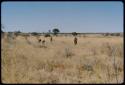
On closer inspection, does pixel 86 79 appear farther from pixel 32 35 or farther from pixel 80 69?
pixel 32 35

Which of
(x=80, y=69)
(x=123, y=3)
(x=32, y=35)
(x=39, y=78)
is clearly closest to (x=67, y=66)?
(x=80, y=69)

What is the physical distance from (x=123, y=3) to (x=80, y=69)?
4845 millimetres

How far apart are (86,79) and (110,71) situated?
0.72m

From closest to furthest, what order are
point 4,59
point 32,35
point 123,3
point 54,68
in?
point 123,3
point 4,59
point 54,68
point 32,35

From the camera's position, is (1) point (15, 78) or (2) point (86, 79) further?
(2) point (86, 79)

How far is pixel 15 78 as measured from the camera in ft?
19.6

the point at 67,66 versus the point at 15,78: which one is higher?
the point at 15,78

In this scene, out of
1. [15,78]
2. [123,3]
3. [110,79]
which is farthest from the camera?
[110,79]

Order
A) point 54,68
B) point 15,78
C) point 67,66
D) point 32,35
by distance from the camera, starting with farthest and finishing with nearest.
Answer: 1. point 32,35
2. point 67,66
3. point 54,68
4. point 15,78

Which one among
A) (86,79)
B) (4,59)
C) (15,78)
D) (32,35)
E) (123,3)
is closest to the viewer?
(123,3)

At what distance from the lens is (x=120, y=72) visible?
745 centimetres

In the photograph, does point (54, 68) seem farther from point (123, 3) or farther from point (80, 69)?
point (123, 3)

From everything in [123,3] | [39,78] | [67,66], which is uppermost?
[123,3]

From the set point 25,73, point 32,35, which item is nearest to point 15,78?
point 25,73
